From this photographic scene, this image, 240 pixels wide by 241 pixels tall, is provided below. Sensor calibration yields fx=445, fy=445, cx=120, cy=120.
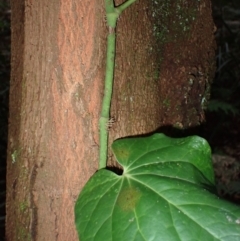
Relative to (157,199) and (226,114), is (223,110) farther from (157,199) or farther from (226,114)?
(157,199)

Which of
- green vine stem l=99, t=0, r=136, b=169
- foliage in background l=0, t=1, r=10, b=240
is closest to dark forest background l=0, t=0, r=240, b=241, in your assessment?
foliage in background l=0, t=1, r=10, b=240

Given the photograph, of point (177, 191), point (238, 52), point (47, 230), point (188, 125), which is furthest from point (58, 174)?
point (238, 52)

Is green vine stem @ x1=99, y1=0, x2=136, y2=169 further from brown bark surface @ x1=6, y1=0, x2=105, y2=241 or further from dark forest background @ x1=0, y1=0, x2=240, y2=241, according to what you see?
dark forest background @ x1=0, y1=0, x2=240, y2=241

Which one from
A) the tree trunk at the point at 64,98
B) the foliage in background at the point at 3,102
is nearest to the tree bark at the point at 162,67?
the tree trunk at the point at 64,98

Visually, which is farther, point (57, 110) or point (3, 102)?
point (3, 102)

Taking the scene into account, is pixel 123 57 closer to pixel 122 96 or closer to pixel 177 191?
pixel 122 96

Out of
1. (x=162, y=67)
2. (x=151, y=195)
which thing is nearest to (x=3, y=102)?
(x=162, y=67)

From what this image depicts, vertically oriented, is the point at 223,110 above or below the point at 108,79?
below

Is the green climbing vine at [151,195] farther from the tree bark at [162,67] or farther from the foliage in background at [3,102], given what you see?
the foliage in background at [3,102]
